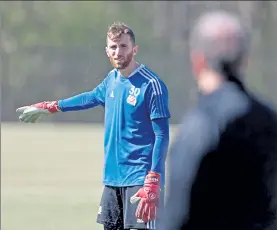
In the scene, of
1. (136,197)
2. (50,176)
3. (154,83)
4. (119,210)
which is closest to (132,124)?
(154,83)

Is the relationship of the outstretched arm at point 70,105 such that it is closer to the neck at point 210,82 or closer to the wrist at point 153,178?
the wrist at point 153,178

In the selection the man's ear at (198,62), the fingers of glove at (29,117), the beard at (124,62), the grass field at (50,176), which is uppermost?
the beard at (124,62)

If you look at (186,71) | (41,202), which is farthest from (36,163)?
(186,71)

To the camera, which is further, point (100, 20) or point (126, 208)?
point (100, 20)

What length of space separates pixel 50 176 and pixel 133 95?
7.51 metres

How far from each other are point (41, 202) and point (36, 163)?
4.16m

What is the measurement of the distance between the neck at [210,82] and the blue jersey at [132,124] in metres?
2.21

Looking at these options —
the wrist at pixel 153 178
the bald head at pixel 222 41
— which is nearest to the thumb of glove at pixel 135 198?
the wrist at pixel 153 178

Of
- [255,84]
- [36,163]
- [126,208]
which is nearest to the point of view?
[126,208]

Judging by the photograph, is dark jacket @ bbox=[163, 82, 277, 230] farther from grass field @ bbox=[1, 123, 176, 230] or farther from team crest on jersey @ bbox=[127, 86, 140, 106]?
grass field @ bbox=[1, 123, 176, 230]

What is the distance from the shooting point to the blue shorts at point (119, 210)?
5.74 metres

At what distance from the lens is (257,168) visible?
3342 millimetres

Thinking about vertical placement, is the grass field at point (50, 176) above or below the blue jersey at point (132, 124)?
below

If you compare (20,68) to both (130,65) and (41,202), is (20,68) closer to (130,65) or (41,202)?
(41,202)
